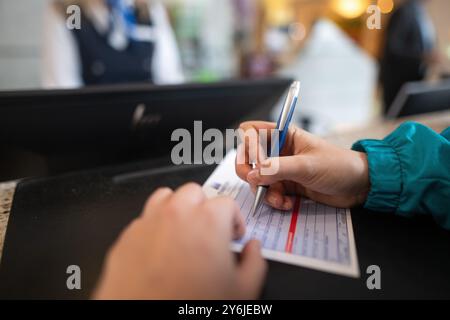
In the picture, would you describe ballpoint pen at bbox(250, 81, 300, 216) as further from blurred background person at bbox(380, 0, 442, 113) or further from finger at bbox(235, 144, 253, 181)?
blurred background person at bbox(380, 0, 442, 113)

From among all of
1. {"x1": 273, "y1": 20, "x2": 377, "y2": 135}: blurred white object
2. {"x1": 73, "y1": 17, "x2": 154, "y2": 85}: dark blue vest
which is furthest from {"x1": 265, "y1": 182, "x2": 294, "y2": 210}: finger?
{"x1": 273, "y1": 20, "x2": 377, "y2": 135}: blurred white object

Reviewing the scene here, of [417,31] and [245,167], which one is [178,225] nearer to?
[245,167]

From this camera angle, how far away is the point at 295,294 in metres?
0.31

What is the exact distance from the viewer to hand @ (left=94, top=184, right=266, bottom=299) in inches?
9.9

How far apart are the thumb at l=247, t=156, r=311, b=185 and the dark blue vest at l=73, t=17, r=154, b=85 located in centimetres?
121

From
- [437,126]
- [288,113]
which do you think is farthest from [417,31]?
[288,113]

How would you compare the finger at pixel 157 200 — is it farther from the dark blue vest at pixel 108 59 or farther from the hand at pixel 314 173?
the dark blue vest at pixel 108 59

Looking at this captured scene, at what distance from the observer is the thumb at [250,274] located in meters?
0.28

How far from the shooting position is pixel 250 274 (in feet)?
0.94

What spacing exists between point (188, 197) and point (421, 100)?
0.99 meters

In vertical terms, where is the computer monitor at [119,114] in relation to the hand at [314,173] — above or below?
above

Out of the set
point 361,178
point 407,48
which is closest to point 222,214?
point 361,178

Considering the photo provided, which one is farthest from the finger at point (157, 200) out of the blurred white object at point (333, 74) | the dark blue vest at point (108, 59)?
the blurred white object at point (333, 74)

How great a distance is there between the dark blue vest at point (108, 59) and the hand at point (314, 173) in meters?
1.14
